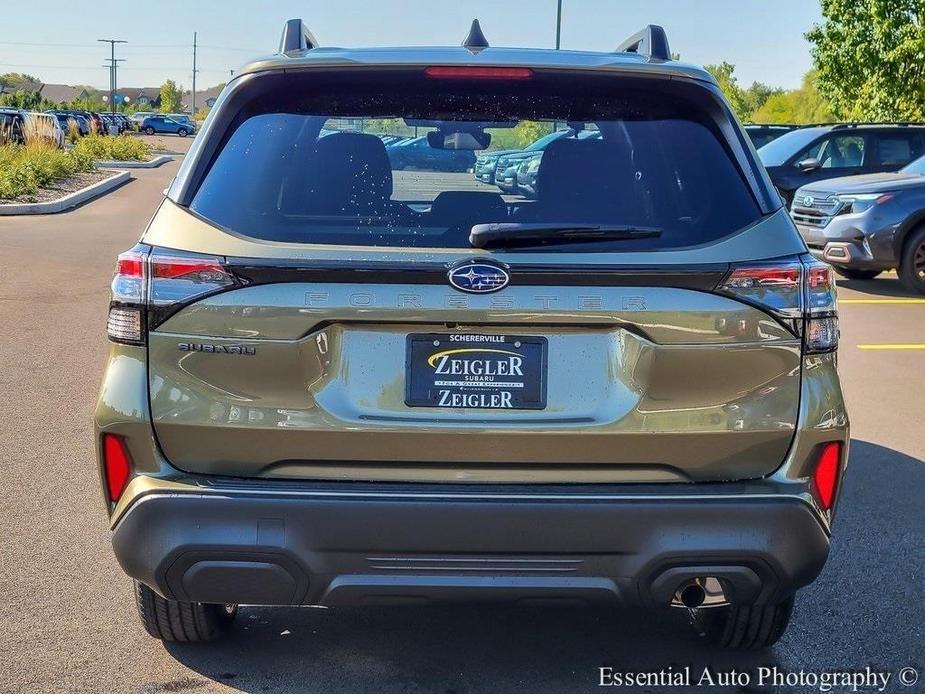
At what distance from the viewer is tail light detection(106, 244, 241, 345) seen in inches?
117

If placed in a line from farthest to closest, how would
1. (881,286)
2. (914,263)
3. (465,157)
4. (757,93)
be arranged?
1. (757,93)
2. (881,286)
3. (914,263)
4. (465,157)

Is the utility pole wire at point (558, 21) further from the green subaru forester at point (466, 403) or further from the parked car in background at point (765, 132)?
the green subaru forester at point (466, 403)

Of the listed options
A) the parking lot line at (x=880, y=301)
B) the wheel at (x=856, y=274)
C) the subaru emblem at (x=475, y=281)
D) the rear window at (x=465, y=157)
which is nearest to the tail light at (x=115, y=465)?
the rear window at (x=465, y=157)

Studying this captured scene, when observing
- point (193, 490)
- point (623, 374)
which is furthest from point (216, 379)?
point (623, 374)

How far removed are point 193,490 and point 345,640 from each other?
43.8 inches

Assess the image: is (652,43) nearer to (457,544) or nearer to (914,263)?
(457,544)

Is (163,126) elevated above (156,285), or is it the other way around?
(156,285)

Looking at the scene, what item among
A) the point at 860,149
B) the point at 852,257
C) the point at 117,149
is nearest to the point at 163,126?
the point at 117,149

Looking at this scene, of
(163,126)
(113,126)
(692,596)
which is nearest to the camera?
(692,596)

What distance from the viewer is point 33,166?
22.9 metres

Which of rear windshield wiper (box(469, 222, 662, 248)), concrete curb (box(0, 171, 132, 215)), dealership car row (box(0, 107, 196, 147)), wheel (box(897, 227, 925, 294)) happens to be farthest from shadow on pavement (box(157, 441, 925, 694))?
dealership car row (box(0, 107, 196, 147))

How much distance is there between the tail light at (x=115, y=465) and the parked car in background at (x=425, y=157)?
3.69 feet

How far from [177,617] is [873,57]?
28.7 m

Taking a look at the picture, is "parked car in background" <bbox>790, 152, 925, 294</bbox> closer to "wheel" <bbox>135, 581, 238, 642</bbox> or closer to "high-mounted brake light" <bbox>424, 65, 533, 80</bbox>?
"high-mounted brake light" <bbox>424, 65, 533, 80</bbox>
